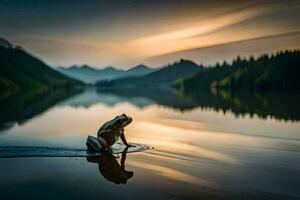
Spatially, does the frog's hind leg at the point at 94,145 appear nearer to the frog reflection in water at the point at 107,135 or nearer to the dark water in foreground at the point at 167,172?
the frog reflection in water at the point at 107,135

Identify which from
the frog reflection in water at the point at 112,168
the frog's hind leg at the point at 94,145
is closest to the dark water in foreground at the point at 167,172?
the frog reflection in water at the point at 112,168

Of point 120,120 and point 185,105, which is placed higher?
point 185,105

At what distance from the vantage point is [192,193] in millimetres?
14000

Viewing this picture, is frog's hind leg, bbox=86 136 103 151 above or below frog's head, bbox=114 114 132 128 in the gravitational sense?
below

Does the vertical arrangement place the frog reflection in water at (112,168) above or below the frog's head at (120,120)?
below

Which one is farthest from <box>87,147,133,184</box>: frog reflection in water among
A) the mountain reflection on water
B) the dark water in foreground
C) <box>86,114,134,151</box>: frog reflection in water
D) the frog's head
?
the mountain reflection on water

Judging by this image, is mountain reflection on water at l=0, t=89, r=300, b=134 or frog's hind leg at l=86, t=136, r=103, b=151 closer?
frog's hind leg at l=86, t=136, r=103, b=151

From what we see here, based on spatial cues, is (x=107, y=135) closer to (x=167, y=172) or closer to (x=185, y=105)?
(x=167, y=172)

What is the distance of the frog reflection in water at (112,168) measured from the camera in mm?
16344

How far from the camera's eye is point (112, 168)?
60.0ft

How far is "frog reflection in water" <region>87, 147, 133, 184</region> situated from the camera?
16.3 meters

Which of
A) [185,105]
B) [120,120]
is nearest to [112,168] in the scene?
[120,120]

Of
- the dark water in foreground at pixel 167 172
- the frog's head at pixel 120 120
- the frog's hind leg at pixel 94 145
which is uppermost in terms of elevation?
the frog's head at pixel 120 120

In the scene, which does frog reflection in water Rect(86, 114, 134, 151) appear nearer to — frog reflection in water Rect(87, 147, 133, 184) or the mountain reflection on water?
frog reflection in water Rect(87, 147, 133, 184)
